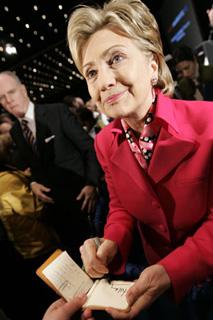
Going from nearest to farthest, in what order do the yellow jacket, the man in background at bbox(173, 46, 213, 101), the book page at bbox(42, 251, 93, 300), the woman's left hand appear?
the woman's left hand < the book page at bbox(42, 251, 93, 300) < the yellow jacket < the man in background at bbox(173, 46, 213, 101)

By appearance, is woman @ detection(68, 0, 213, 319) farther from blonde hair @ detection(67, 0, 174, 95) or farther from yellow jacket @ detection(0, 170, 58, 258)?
yellow jacket @ detection(0, 170, 58, 258)

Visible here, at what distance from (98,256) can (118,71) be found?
721mm

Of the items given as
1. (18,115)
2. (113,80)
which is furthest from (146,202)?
(18,115)

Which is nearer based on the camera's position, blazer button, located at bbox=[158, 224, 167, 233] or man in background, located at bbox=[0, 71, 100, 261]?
blazer button, located at bbox=[158, 224, 167, 233]

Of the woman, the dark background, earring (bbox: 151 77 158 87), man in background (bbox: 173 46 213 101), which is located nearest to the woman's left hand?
the woman

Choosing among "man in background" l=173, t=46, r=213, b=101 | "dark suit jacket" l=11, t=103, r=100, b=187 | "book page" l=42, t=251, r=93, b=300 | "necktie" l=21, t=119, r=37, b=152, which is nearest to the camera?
"book page" l=42, t=251, r=93, b=300

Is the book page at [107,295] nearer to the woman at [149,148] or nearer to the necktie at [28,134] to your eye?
the woman at [149,148]

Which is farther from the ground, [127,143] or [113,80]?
[113,80]

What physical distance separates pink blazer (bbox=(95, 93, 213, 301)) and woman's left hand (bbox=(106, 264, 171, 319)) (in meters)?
0.04

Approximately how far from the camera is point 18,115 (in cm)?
278

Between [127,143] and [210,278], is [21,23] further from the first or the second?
[210,278]

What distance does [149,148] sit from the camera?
1279mm

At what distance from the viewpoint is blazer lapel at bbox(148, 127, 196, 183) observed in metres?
1.14

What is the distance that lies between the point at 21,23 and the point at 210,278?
23.8ft
